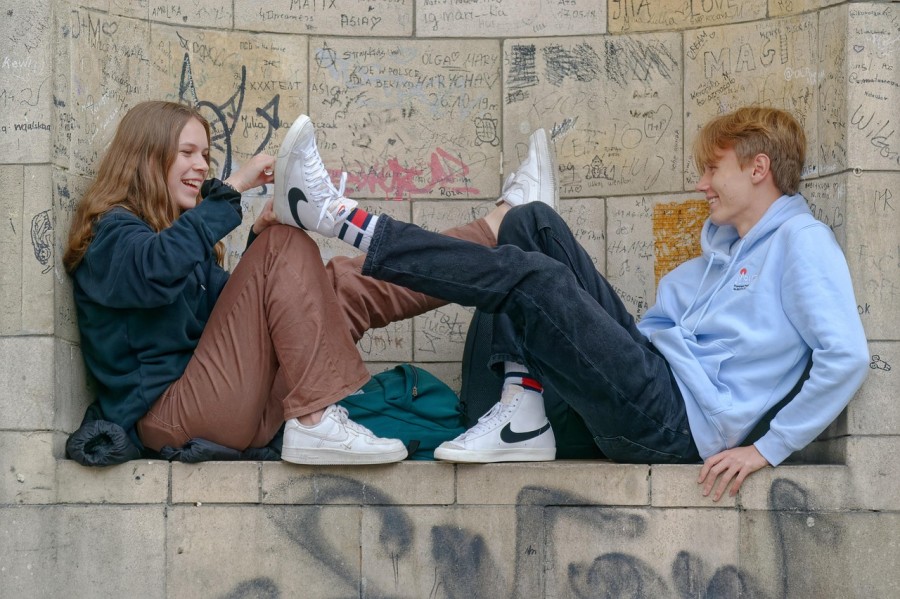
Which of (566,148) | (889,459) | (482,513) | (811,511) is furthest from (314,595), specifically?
(566,148)

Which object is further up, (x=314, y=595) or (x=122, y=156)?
(x=122, y=156)

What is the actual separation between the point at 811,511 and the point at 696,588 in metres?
0.53

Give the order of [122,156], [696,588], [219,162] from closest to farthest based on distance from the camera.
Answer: [696,588], [122,156], [219,162]

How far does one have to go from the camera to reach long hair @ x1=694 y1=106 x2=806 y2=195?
5328mm

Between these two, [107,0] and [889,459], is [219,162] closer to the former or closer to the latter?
[107,0]

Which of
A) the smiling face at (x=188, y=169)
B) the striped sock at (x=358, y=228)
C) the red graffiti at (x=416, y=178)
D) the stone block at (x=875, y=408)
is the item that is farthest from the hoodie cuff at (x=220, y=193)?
the stone block at (x=875, y=408)

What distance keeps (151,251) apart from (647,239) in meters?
2.75

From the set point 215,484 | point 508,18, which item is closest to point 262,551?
point 215,484

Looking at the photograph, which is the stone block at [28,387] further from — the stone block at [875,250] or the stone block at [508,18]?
the stone block at [875,250]

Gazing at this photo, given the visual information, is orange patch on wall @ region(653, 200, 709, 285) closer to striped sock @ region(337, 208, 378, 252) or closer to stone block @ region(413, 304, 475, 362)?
stone block @ region(413, 304, 475, 362)

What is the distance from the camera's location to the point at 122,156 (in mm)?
5254

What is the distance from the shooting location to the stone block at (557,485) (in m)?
4.87

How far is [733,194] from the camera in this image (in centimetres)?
532

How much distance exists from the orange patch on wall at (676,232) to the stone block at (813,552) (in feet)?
6.04
